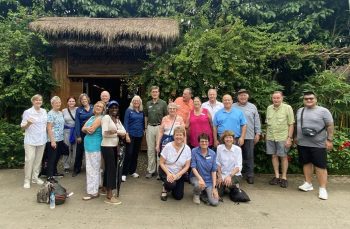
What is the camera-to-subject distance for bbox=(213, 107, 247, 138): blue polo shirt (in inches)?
235

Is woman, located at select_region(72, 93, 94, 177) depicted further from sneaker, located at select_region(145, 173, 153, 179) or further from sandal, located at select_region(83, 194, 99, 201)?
sneaker, located at select_region(145, 173, 153, 179)

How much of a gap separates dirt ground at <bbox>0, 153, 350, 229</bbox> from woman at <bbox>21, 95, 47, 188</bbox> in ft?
1.48

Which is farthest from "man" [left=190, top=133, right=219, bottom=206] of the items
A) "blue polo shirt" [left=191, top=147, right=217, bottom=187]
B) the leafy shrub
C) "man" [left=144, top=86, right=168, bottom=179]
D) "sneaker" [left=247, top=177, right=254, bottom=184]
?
the leafy shrub

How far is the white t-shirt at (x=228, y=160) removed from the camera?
5422 mm

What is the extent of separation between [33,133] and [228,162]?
3.53 meters

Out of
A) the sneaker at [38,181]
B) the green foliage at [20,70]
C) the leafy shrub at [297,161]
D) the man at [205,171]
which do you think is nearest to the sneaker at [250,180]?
the leafy shrub at [297,161]

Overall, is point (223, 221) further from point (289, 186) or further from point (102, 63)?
point (102, 63)

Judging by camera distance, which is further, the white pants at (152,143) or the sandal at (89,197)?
the white pants at (152,143)

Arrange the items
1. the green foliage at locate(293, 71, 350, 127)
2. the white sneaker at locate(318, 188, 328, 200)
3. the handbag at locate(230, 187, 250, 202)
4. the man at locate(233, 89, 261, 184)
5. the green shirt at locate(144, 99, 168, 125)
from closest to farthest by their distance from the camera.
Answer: the handbag at locate(230, 187, 250, 202) → the white sneaker at locate(318, 188, 328, 200) → the man at locate(233, 89, 261, 184) → the green shirt at locate(144, 99, 168, 125) → the green foliage at locate(293, 71, 350, 127)

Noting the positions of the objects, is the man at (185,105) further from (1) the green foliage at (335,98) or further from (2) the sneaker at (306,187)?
(1) the green foliage at (335,98)

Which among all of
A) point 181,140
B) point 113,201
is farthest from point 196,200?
point 113,201

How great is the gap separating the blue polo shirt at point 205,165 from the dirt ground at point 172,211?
446 mm

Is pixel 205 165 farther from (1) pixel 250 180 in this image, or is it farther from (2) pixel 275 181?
(2) pixel 275 181

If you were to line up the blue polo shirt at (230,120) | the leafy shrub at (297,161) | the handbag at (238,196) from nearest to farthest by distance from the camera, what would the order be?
1. the handbag at (238,196)
2. the blue polo shirt at (230,120)
3. the leafy shrub at (297,161)
